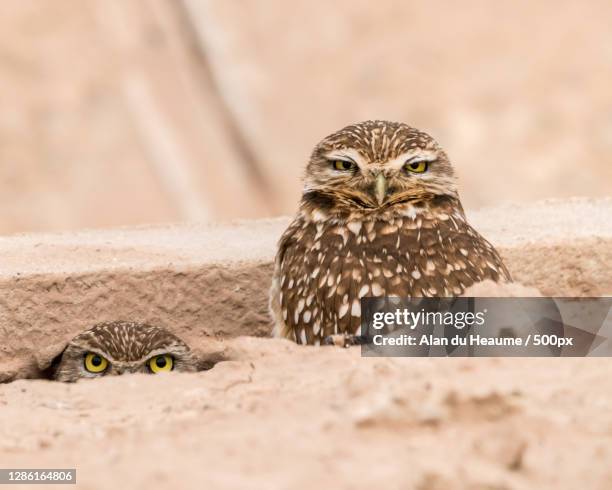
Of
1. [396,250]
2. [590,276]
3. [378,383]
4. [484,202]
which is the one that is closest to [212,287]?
[396,250]

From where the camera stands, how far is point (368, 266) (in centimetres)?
411

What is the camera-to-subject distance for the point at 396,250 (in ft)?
13.6

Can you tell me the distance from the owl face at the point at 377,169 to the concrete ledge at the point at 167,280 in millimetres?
804

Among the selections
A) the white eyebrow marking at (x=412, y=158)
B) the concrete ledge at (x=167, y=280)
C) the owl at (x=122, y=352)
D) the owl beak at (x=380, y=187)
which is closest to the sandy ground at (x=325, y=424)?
the owl beak at (x=380, y=187)

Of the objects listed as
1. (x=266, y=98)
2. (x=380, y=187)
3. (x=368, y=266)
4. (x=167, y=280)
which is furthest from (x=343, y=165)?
(x=266, y=98)

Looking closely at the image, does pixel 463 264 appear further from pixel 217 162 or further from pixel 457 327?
pixel 217 162

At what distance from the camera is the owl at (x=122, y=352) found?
15.6 feet

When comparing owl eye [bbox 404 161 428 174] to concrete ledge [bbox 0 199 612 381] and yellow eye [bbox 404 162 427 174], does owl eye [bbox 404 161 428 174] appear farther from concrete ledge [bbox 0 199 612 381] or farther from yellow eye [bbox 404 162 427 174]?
concrete ledge [bbox 0 199 612 381]

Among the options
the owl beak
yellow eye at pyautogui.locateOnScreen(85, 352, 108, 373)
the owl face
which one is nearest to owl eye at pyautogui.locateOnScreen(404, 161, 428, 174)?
the owl face

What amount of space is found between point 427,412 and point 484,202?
344 inches

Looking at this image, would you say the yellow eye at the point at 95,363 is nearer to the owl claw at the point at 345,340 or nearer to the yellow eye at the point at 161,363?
the yellow eye at the point at 161,363

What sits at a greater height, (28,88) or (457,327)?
(28,88)

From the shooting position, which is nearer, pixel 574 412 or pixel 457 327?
pixel 574 412

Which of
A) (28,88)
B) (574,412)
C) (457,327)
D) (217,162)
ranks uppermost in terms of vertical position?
(28,88)
